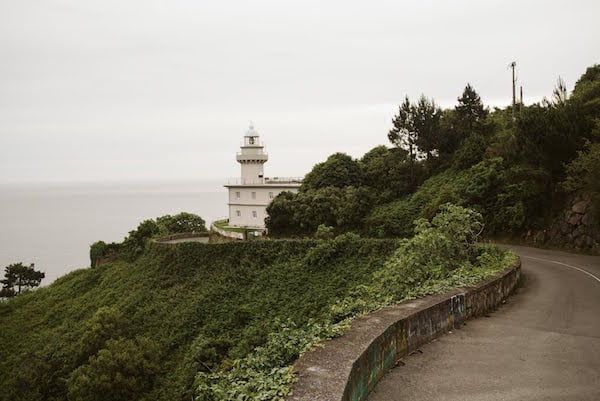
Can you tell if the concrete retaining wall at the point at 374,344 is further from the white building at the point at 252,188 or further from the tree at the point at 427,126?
the white building at the point at 252,188

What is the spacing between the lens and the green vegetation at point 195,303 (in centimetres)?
1294

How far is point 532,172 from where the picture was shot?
85.0 feet

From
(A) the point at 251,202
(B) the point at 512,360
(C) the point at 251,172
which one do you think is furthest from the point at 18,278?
(B) the point at 512,360

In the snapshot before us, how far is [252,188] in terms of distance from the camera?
49.7 m

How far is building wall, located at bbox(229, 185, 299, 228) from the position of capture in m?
48.8

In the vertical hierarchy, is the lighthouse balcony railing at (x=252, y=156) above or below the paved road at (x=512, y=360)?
above

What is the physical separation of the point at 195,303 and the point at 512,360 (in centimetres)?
2289

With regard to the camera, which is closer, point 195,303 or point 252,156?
point 195,303

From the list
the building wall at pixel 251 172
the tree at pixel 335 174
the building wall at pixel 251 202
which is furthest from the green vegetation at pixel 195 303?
the building wall at pixel 251 172

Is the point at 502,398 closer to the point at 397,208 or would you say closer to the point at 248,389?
the point at 248,389

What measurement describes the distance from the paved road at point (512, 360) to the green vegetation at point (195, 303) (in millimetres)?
1193

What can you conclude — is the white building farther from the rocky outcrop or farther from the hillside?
the rocky outcrop

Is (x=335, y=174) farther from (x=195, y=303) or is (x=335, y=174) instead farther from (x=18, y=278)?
(x=18, y=278)

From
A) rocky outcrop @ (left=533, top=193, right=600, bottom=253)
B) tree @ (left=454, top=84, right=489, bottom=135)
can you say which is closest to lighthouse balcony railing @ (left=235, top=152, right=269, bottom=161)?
tree @ (left=454, top=84, right=489, bottom=135)
